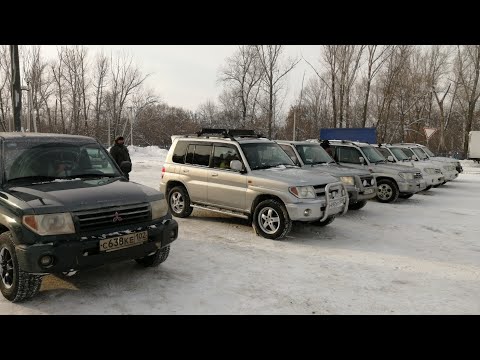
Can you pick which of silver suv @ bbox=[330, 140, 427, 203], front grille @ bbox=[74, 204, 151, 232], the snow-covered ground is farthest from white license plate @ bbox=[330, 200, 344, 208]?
silver suv @ bbox=[330, 140, 427, 203]

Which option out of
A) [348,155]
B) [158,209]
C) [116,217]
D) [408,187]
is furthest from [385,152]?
[116,217]

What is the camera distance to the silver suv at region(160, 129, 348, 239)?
7090mm

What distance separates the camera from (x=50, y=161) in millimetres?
5078

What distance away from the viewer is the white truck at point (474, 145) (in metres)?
34.1

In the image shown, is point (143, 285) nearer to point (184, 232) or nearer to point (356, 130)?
point (184, 232)

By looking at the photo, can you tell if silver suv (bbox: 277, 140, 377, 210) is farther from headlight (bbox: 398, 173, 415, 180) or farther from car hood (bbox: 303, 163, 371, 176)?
headlight (bbox: 398, 173, 415, 180)

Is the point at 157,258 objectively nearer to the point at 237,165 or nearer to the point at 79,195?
the point at 79,195

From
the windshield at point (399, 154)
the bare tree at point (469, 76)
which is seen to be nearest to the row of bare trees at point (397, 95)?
the bare tree at point (469, 76)

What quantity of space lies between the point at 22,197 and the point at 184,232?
149 inches

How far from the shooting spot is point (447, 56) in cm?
4359

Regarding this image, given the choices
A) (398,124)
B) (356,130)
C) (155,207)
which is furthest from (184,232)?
(398,124)

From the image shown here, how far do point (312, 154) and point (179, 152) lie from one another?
3.87 metres

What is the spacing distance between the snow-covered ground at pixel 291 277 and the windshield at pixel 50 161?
4.55ft

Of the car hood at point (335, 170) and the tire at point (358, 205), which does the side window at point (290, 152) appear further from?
the tire at point (358, 205)
